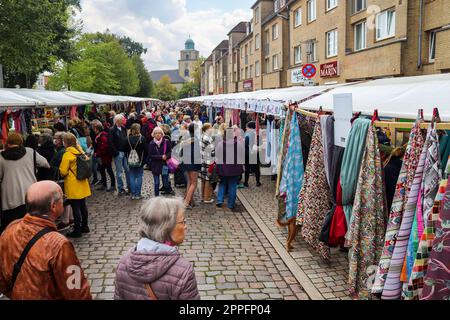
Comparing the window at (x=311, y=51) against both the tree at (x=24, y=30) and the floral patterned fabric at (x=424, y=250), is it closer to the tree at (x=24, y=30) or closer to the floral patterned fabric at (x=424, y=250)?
the tree at (x=24, y=30)

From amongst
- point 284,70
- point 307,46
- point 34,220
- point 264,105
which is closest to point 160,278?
point 34,220

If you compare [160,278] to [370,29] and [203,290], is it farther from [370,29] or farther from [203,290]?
[370,29]

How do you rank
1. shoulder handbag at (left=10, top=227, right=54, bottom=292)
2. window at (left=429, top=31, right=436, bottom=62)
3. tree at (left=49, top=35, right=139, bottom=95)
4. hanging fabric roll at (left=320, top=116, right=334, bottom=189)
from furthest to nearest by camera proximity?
tree at (left=49, top=35, right=139, bottom=95)
window at (left=429, top=31, right=436, bottom=62)
hanging fabric roll at (left=320, top=116, right=334, bottom=189)
shoulder handbag at (left=10, top=227, right=54, bottom=292)

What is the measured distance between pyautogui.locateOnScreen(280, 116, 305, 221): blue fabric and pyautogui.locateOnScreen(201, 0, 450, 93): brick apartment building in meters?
9.10

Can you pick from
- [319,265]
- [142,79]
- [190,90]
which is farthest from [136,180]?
[190,90]

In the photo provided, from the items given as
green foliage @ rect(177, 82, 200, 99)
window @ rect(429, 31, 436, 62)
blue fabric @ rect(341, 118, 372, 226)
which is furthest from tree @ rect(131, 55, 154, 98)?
blue fabric @ rect(341, 118, 372, 226)

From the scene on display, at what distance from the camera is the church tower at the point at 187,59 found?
165 metres

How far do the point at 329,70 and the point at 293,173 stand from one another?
16.8 metres

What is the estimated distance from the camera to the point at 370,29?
18.7 m

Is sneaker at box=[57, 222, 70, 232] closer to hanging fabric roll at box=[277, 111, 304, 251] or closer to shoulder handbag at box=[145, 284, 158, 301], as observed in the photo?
hanging fabric roll at box=[277, 111, 304, 251]

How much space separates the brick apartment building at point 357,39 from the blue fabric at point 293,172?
9.10 meters

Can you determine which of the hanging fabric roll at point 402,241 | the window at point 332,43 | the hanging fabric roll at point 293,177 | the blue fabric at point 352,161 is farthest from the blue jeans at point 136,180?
the window at point 332,43

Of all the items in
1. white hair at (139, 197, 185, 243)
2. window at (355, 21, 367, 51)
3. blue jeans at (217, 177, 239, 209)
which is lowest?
blue jeans at (217, 177, 239, 209)

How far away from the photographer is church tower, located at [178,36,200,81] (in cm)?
16500
